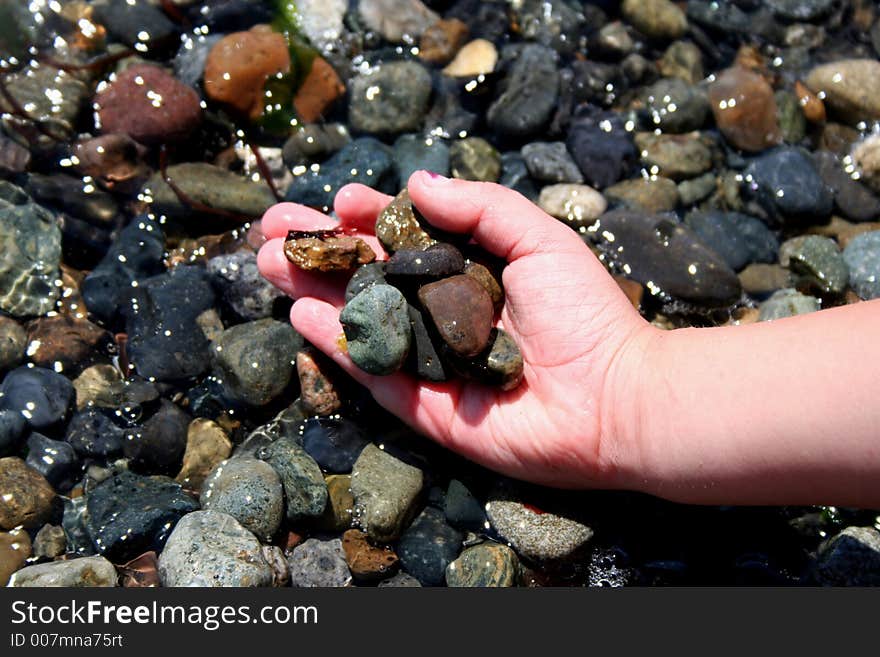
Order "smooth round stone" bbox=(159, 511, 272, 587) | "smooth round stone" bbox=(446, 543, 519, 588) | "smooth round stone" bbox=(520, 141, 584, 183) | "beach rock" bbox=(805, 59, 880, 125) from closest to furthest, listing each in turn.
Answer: "smooth round stone" bbox=(159, 511, 272, 587) < "smooth round stone" bbox=(446, 543, 519, 588) < "smooth round stone" bbox=(520, 141, 584, 183) < "beach rock" bbox=(805, 59, 880, 125)

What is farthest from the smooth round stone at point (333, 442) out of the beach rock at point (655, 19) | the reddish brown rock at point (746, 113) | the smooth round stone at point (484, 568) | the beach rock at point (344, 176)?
the beach rock at point (655, 19)

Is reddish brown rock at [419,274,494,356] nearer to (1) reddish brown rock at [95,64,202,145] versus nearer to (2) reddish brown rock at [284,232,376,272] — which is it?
(2) reddish brown rock at [284,232,376,272]

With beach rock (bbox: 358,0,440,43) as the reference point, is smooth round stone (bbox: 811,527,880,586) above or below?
below

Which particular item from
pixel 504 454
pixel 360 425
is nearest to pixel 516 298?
pixel 504 454

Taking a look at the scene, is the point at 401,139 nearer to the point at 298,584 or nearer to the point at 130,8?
the point at 130,8

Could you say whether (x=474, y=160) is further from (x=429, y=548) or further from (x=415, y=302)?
(x=429, y=548)

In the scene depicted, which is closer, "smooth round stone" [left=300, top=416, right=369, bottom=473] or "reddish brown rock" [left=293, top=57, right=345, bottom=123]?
"smooth round stone" [left=300, top=416, right=369, bottom=473]

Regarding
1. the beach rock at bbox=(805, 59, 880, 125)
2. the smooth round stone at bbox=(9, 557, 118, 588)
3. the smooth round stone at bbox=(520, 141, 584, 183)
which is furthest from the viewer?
the beach rock at bbox=(805, 59, 880, 125)

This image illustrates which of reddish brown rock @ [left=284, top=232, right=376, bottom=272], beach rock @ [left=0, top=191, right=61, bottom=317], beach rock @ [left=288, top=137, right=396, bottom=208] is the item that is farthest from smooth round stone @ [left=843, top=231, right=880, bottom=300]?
beach rock @ [left=0, top=191, right=61, bottom=317]
